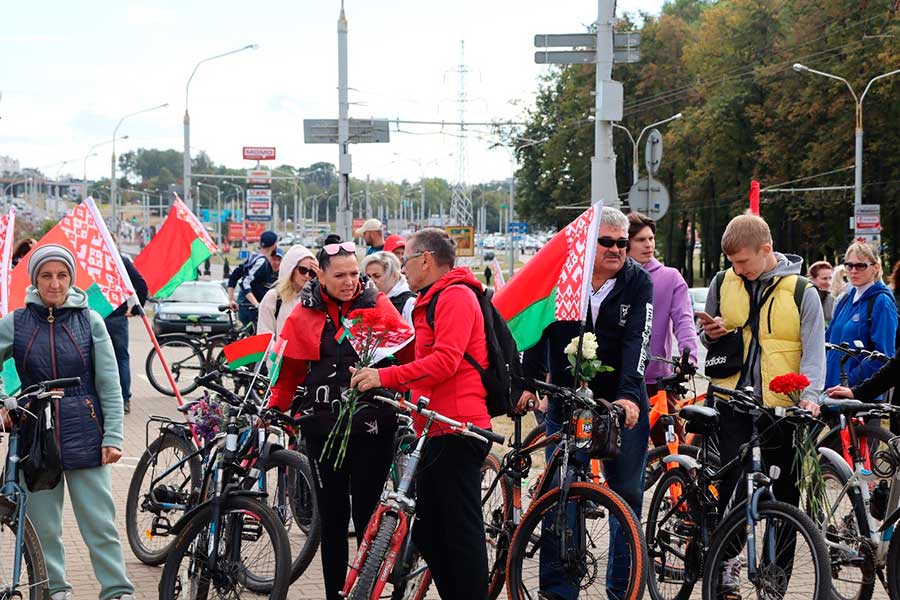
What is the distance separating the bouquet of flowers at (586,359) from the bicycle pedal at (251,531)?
1567 millimetres

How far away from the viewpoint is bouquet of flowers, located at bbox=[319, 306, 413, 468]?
5.46 m

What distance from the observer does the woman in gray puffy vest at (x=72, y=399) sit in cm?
590

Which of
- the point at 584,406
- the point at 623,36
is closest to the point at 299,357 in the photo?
the point at 584,406

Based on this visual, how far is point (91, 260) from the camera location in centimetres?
903

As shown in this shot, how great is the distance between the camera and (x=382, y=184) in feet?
522

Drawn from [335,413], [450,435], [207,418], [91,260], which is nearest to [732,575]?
[450,435]

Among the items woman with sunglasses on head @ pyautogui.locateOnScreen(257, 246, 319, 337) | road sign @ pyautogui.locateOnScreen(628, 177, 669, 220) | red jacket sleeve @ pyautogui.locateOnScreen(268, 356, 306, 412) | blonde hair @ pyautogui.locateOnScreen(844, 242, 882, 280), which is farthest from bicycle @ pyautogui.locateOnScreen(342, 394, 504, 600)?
road sign @ pyautogui.locateOnScreen(628, 177, 669, 220)

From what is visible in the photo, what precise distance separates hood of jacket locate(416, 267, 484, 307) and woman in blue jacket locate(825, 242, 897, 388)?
160 inches

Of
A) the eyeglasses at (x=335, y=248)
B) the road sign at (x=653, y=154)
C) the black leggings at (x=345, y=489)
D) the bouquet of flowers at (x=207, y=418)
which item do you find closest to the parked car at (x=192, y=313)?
the road sign at (x=653, y=154)

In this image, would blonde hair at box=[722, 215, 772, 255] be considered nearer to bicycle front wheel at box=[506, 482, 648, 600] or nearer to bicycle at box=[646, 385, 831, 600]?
bicycle at box=[646, 385, 831, 600]

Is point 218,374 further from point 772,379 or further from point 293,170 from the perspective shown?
point 293,170

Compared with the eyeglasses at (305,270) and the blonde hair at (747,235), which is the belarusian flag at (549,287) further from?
the eyeglasses at (305,270)

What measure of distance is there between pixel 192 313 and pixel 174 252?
40.5 ft

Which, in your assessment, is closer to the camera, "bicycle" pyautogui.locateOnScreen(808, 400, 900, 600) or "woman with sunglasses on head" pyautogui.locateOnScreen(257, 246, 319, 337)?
"bicycle" pyautogui.locateOnScreen(808, 400, 900, 600)
